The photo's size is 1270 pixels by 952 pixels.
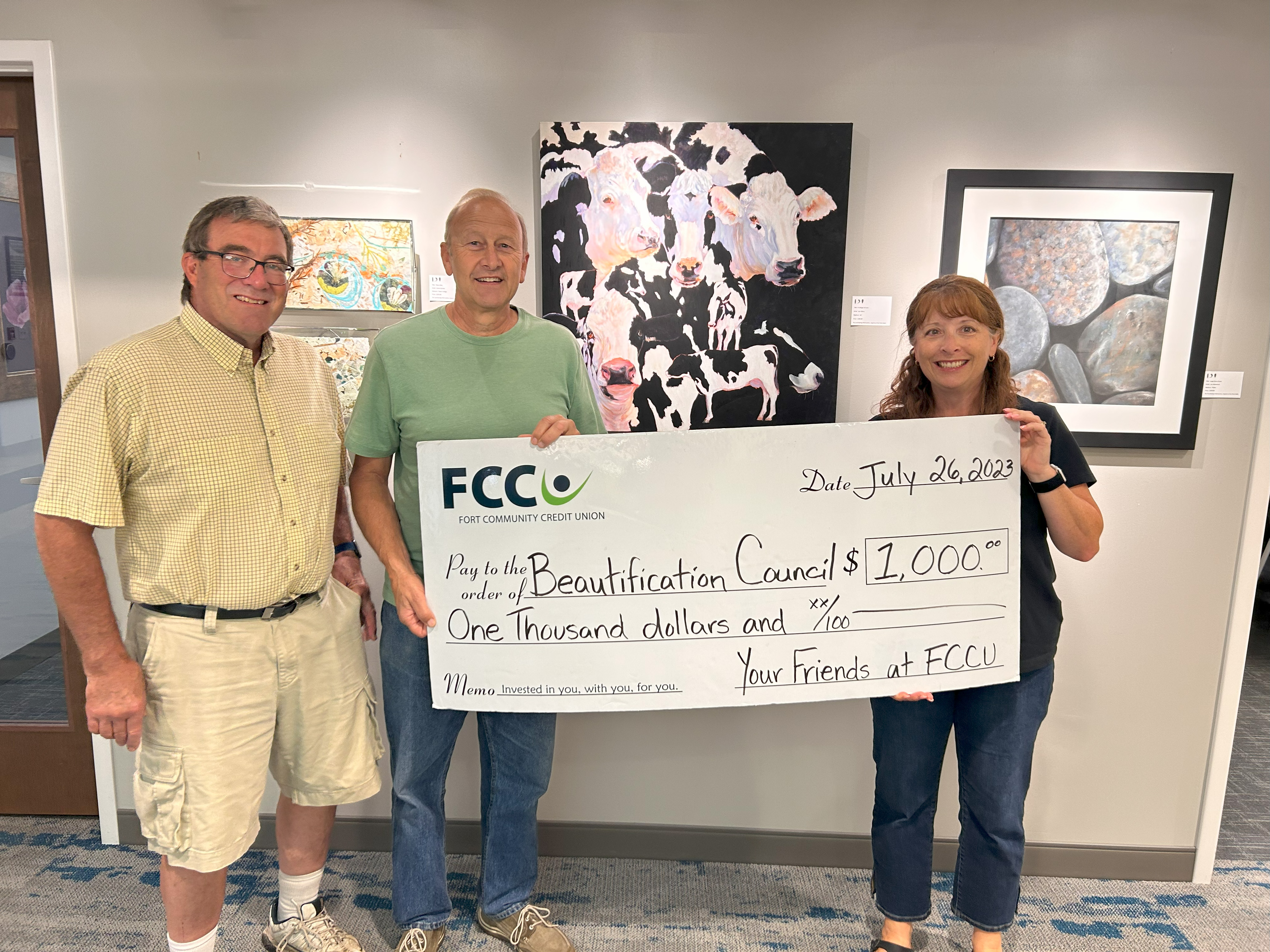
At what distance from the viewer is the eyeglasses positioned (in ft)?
4.76

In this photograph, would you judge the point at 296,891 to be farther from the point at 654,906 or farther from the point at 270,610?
the point at 654,906

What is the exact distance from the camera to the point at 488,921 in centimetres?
192

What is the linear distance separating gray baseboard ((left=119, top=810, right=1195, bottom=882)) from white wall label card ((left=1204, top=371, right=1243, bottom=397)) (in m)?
1.34

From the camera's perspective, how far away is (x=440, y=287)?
2.04 m

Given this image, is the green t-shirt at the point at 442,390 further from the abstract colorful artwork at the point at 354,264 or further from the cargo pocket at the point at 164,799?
the cargo pocket at the point at 164,799

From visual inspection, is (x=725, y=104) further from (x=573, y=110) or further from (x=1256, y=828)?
(x=1256, y=828)

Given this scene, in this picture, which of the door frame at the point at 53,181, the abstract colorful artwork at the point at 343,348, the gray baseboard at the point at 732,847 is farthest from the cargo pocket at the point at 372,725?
the door frame at the point at 53,181

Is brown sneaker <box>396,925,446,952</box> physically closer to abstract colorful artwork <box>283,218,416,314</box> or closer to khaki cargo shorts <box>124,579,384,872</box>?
khaki cargo shorts <box>124,579,384,872</box>

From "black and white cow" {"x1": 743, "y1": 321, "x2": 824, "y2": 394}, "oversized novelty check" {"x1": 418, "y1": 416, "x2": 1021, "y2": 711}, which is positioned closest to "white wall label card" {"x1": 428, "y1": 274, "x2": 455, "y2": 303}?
"oversized novelty check" {"x1": 418, "y1": 416, "x2": 1021, "y2": 711}

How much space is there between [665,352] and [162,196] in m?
1.42

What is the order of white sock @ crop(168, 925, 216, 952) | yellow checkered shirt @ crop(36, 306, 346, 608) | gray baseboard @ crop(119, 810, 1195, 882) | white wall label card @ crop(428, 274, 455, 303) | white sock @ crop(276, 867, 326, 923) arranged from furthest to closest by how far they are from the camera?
gray baseboard @ crop(119, 810, 1195, 882) → white wall label card @ crop(428, 274, 455, 303) → white sock @ crop(276, 867, 326, 923) → white sock @ crop(168, 925, 216, 952) → yellow checkered shirt @ crop(36, 306, 346, 608)

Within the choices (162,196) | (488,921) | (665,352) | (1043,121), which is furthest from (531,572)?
(1043,121)

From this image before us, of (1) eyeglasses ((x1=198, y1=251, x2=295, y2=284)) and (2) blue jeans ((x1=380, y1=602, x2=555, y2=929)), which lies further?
(2) blue jeans ((x1=380, y1=602, x2=555, y2=929))

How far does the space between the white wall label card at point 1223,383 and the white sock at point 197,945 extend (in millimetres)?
2744
